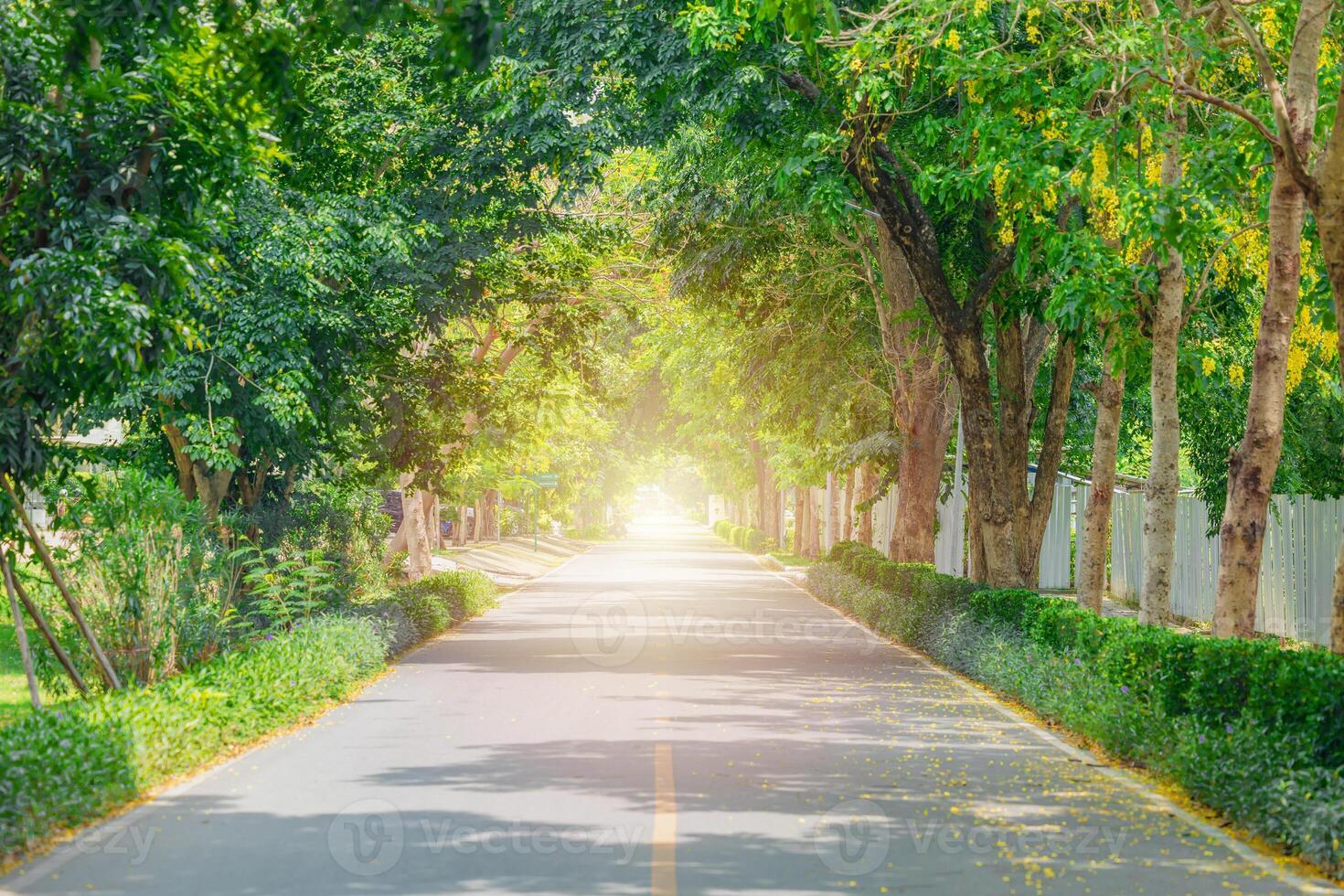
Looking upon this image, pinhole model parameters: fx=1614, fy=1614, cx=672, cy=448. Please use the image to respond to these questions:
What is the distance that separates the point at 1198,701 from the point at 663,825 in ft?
14.5

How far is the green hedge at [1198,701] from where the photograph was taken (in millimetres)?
9336

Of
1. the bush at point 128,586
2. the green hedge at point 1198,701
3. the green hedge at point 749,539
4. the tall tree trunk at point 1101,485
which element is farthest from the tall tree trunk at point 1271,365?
the green hedge at point 749,539

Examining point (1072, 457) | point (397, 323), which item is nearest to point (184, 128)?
point (397, 323)

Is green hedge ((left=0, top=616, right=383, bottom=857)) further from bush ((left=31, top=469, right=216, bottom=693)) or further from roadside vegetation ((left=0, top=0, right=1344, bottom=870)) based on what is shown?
bush ((left=31, top=469, right=216, bottom=693))

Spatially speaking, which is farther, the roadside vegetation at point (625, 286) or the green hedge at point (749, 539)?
the green hedge at point (749, 539)

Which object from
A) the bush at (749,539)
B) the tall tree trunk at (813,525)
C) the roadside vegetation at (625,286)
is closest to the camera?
the roadside vegetation at (625,286)

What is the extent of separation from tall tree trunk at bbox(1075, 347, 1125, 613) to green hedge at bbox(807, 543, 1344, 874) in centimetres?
116

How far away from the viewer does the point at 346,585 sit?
84.0 ft

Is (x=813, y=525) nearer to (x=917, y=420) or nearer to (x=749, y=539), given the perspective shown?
(x=749, y=539)

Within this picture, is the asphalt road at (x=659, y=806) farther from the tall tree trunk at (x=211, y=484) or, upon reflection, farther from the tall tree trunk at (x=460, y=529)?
the tall tree trunk at (x=460, y=529)

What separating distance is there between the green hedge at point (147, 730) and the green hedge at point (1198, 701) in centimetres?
697

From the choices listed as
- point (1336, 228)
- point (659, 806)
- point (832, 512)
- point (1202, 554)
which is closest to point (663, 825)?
point (659, 806)

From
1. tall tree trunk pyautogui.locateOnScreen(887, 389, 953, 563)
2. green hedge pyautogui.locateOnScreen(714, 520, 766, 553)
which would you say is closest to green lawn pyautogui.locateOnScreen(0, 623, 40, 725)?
tall tree trunk pyautogui.locateOnScreen(887, 389, 953, 563)

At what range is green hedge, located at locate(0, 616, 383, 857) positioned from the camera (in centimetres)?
928
